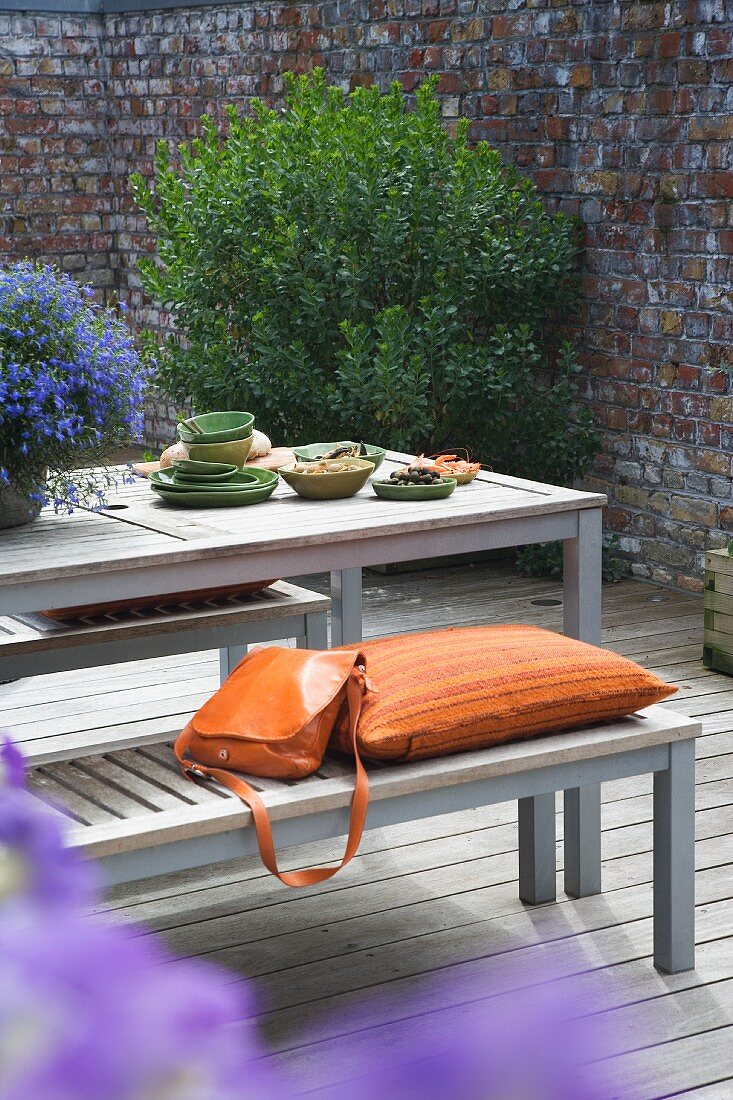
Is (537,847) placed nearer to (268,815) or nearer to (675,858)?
(675,858)

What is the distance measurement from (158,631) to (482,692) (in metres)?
0.90

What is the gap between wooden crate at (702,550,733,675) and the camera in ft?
14.6

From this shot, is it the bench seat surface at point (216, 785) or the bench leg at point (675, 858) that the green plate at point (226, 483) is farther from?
the bench leg at point (675, 858)

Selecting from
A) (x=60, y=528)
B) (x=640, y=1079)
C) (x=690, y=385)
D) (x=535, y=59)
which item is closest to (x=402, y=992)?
(x=640, y=1079)

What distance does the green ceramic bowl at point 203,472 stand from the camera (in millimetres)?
2846

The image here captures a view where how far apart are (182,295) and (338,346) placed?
0.70 metres

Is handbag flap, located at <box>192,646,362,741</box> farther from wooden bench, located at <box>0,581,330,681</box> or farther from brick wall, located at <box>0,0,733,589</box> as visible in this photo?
brick wall, located at <box>0,0,733,589</box>

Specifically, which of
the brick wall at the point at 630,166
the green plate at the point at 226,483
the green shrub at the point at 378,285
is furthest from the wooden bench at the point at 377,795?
the green shrub at the point at 378,285

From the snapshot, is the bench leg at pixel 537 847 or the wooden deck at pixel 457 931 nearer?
the wooden deck at pixel 457 931

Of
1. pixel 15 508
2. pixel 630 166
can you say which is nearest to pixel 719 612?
pixel 630 166

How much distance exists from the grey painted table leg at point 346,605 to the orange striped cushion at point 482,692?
0.78 meters

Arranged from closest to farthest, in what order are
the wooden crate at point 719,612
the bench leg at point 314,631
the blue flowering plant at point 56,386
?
1. the blue flowering plant at point 56,386
2. the bench leg at point 314,631
3. the wooden crate at point 719,612

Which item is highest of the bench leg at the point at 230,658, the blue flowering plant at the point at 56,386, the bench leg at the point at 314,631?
the blue flowering plant at the point at 56,386

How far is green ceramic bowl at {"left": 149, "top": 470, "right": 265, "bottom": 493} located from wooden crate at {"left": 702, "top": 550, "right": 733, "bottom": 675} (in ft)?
6.68
